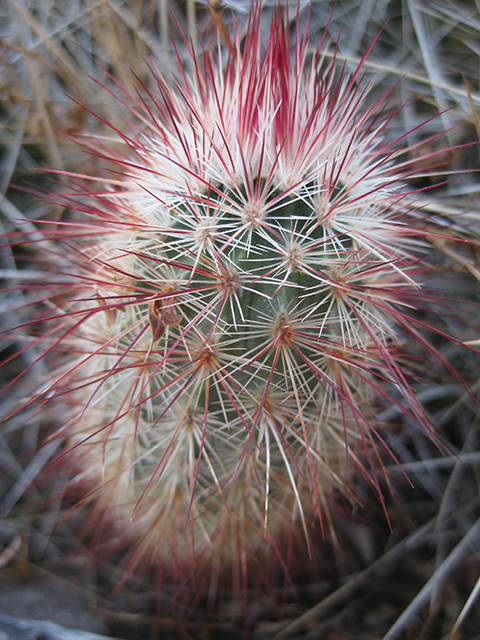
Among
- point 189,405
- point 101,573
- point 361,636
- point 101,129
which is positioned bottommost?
point 361,636

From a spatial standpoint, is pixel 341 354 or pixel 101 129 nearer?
pixel 341 354

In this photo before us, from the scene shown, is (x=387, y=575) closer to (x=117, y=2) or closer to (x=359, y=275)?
(x=359, y=275)

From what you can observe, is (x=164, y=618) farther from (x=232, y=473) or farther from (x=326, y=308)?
(x=326, y=308)

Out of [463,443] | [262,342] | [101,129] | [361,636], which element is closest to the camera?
[262,342]

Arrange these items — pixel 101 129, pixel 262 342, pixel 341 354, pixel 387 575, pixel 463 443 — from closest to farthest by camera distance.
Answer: pixel 262 342
pixel 341 354
pixel 387 575
pixel 463 443
pixel 101 129

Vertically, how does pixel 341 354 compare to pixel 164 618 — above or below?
above

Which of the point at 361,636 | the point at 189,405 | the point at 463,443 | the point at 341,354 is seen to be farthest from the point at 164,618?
the point at 463,443

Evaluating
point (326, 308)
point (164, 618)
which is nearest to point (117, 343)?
point (326, 308)
